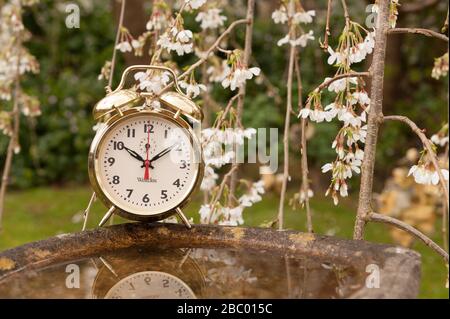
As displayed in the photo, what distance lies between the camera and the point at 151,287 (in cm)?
152

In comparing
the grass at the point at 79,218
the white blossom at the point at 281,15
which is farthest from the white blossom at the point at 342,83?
the grass at the point at 79,218

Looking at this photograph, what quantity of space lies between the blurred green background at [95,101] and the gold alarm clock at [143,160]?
2.99 meters

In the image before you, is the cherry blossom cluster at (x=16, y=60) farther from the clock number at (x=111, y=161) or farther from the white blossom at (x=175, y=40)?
the clock number at (x=111, y=161)

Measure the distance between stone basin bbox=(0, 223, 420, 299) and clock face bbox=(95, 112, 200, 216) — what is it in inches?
2.6

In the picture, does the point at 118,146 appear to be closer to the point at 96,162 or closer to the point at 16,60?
the point at 96,162

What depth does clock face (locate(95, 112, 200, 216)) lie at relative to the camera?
1835 mm

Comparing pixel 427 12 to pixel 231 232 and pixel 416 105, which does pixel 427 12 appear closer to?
pixel 416 105

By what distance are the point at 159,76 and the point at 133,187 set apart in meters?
0.49

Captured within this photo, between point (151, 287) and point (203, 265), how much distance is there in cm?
18

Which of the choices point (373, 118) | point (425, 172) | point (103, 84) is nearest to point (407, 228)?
point (425, 172)

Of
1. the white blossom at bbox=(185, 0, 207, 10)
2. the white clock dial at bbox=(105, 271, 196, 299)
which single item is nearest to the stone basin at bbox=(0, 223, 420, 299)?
the white clock dial at bbox=(105, 271, 196, 299)
